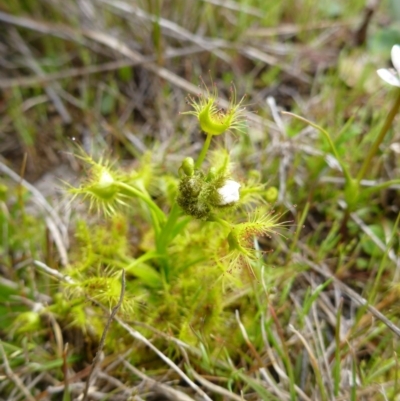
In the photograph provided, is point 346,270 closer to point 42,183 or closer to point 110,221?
point 110,221

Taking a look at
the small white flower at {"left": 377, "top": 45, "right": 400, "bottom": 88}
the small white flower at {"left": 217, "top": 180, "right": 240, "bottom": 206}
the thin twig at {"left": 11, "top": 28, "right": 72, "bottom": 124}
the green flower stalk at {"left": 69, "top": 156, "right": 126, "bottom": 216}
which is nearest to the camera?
the small white flower at {"left": 217, "top": 180, "right": 240, "bottom": 206}

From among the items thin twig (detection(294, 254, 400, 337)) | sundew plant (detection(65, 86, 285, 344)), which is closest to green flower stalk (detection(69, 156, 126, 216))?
sundew plant (detection(65, 86, 285, 344))

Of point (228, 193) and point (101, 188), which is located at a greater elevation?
point (228, 193)

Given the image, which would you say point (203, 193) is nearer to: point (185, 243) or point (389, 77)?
point (185, 243)

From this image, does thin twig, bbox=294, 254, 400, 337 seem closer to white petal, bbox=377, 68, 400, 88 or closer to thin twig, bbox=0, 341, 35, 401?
white petal, bbox=377, 68, 400, 88

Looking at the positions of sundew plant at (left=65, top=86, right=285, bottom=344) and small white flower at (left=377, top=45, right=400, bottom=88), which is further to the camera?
small white flower at (left=377, top=45, right=400, bottom=88)

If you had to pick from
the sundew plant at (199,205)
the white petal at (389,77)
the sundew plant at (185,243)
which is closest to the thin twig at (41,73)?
the sundew plant at (199,205)

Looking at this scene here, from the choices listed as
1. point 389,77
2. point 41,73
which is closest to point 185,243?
point 389,77

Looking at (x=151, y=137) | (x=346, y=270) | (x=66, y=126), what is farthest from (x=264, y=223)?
(x=66, y=126)
